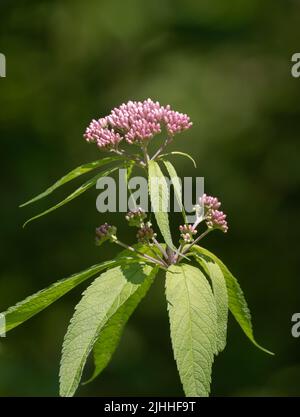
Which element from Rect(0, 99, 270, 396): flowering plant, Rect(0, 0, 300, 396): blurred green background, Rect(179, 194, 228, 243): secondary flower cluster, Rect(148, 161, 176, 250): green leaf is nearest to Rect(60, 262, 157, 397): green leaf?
Rect(0, 99, 270, 396): flowering plant

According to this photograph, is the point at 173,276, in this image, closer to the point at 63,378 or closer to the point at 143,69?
the point at 63,378

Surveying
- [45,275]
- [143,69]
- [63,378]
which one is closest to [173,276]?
[63,378]

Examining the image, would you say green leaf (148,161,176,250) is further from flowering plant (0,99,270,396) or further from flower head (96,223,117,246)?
flower head (96,223,117,246)

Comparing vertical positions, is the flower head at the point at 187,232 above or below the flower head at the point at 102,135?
below

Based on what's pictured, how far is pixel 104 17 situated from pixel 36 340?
1.96 metres

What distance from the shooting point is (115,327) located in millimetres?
1357

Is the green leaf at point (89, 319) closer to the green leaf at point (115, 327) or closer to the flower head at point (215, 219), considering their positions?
the green leaf at point (115, 327)

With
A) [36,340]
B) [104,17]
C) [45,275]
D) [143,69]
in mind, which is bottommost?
[36,340]

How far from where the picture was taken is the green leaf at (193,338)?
1.21m

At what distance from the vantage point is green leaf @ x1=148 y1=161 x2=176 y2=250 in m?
1.23

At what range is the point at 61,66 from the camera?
16.0 feet

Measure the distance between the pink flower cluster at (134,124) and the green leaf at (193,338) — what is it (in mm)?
307

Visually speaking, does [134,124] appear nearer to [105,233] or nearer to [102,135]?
[102,135]

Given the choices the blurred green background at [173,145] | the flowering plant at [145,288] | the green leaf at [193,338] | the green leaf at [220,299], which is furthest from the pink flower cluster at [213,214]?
the blurred green background at [173,145]
